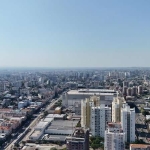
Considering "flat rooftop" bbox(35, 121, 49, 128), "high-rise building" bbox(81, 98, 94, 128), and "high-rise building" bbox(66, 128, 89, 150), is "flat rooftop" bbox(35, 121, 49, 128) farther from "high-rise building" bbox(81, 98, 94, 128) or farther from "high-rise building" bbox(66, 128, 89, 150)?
"high-rise building" bbox(66, 128, 89, 150)

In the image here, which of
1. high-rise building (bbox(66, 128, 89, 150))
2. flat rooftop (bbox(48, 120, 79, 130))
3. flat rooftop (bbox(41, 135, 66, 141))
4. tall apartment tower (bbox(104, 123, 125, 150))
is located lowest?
flat rooftop (bbox(41, 135, 66, 141))

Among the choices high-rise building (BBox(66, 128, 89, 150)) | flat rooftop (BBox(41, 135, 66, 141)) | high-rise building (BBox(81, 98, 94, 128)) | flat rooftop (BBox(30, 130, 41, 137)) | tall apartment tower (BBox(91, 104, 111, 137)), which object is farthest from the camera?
high-rise building (BBox(81, 98, 94, 128))

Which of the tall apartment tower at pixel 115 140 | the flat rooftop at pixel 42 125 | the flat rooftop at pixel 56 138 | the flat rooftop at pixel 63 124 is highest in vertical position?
the tall apartment tower at pixel 115 140

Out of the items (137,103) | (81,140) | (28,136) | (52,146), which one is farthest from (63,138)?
(137,103)

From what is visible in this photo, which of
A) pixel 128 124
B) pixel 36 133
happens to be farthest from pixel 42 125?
pixel 128 124

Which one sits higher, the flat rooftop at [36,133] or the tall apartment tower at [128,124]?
the tall apartment tower at [128,124]

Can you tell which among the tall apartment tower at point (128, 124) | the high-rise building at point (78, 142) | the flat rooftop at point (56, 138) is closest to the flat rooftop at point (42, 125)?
the flat rooftop at point (56, 138)

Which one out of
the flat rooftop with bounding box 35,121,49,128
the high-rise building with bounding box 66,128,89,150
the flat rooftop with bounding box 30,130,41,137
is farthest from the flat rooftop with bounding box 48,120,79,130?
the high-rise building with bounding box 66,128,89,150

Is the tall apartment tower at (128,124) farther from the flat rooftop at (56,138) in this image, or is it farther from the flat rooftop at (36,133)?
the flat rooftop at (36,133)
